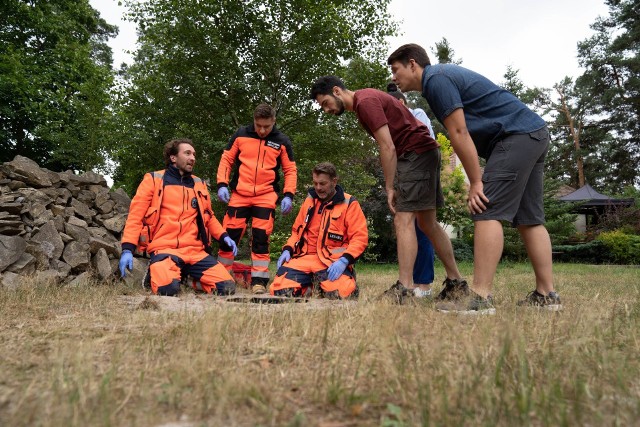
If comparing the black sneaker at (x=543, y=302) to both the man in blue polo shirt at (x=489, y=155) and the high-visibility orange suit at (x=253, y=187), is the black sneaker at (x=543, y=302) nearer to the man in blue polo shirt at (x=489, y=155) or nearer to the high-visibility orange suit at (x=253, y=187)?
the man in blue polo shirt at (x=489, y=155)

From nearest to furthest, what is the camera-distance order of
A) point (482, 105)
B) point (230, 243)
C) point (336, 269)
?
point (482, 105), point (336, 269), point (230, 243)

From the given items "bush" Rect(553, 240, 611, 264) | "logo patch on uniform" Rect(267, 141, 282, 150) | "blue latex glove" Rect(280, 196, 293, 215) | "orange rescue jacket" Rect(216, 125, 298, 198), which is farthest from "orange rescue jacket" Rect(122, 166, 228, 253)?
"bush" Rect(553, 240, 611, 264)

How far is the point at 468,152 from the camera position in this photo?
2998 millimetres

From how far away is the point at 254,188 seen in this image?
513 centimetres

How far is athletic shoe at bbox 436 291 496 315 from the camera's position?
2.82 meters

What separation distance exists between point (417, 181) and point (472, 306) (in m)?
1.19

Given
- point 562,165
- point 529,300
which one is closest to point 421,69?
point 529,300

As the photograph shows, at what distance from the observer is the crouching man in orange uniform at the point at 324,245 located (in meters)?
4.27

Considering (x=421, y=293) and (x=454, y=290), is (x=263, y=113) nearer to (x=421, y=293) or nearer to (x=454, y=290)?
(x=421, y=293)

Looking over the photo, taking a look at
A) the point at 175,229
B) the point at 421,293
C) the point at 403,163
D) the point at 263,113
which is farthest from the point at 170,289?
the point at 403,163

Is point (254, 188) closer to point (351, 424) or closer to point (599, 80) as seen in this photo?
point (351, 424)

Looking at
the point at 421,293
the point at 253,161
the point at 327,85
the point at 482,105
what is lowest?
the point at 421,293

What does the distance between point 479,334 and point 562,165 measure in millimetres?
32224

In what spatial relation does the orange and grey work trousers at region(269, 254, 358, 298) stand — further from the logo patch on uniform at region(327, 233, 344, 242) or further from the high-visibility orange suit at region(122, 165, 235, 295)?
the high-visibility orange suit at region(122, 165, 235, 295)
